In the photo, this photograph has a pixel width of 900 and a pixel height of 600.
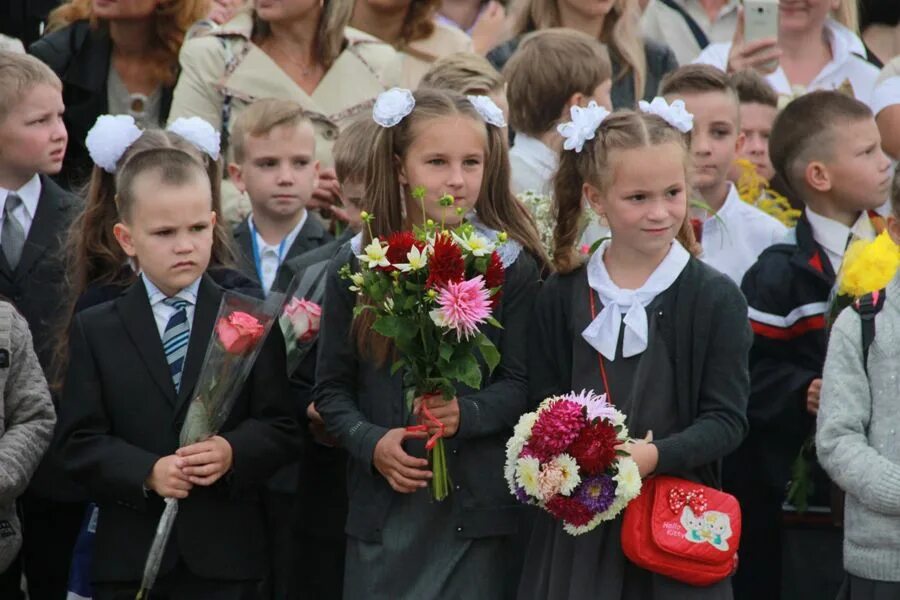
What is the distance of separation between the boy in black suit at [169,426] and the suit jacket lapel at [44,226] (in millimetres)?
828

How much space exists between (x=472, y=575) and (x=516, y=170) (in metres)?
2.14

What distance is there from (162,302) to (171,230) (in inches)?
9.6

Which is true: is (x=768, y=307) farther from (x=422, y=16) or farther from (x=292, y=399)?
(x=422, y=16)

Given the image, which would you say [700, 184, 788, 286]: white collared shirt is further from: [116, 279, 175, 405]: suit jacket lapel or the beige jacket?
[116, 279, 175, 405]: suit jacket lapel

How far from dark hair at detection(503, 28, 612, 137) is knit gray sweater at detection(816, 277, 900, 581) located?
196 centimetres

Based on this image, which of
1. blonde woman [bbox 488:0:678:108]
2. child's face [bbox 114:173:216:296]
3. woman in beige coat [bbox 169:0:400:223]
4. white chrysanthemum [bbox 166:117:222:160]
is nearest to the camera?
child's face [bbox 114:173:216:296]

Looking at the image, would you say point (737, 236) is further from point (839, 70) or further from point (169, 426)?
point (169, 426)

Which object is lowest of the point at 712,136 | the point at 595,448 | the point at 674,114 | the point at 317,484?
the point at 317,484

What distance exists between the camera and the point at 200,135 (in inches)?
231

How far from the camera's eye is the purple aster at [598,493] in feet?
15.0

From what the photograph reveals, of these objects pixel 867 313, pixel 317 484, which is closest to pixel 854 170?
pixel 867 313

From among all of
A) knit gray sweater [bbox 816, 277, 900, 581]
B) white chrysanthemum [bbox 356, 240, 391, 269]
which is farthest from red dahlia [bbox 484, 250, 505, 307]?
knit gray sweater [bbox 816, 277, 900, 581]

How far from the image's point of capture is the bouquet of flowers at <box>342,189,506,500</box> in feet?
15.1

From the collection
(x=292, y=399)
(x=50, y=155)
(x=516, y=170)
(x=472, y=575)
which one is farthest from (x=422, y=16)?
(x=472, y=575)
